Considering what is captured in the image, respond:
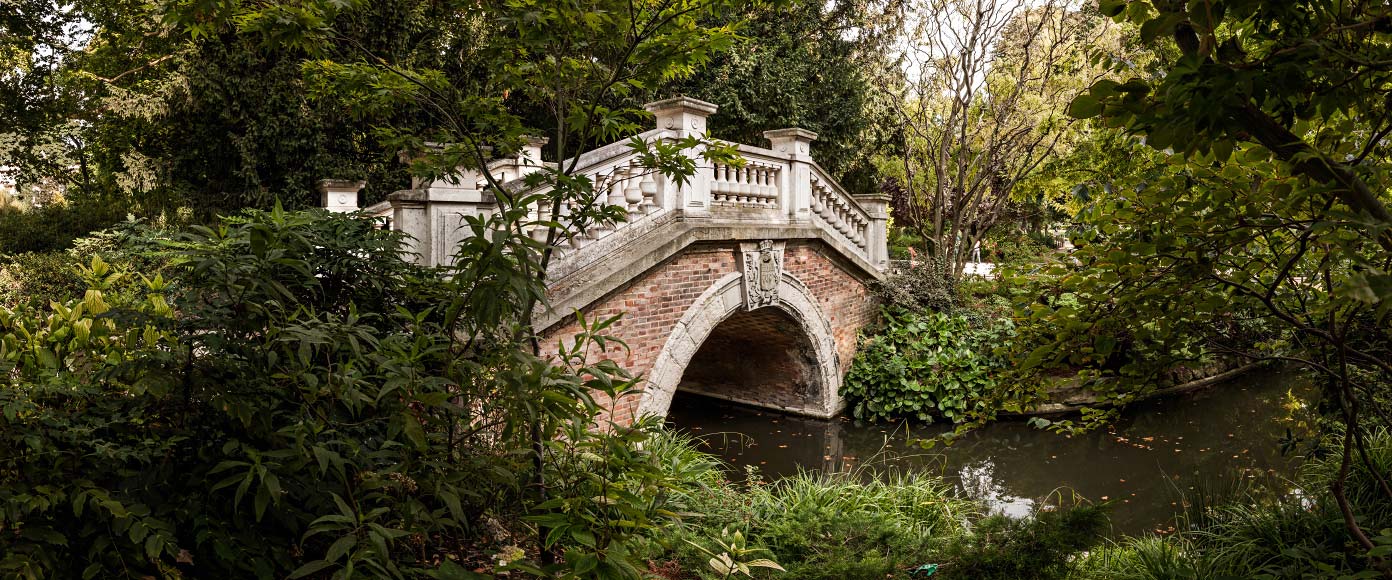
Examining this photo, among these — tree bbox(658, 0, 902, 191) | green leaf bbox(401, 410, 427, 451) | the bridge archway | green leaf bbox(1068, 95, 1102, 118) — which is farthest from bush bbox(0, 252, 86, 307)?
green leaf bbox(1068, 95, 1102, 118)

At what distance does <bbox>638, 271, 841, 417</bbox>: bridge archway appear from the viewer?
8.05m

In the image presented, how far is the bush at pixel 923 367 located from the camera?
34.4 feet

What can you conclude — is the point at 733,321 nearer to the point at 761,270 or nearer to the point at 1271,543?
the point at 761,270

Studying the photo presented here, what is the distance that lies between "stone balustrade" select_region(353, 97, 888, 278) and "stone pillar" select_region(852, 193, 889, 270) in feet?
0.05

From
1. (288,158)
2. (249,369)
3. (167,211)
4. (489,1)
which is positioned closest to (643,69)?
(489,1)

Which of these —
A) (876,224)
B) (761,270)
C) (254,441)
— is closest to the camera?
(254,441)

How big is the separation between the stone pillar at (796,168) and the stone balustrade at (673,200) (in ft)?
0.04

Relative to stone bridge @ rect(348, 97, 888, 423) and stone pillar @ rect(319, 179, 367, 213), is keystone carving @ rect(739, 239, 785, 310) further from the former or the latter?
stone pillar @ rect(319, 179, 367, 213)

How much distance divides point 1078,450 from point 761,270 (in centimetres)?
460

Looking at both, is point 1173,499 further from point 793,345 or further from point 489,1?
point 489,1

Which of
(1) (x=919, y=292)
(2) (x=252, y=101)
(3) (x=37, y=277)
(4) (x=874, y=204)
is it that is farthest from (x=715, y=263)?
(3) (x=37, y=277)

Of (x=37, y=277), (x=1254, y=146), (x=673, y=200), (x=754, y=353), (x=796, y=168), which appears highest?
(x=796, y=168)

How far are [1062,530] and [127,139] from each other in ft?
53.8

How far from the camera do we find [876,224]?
1166cm
